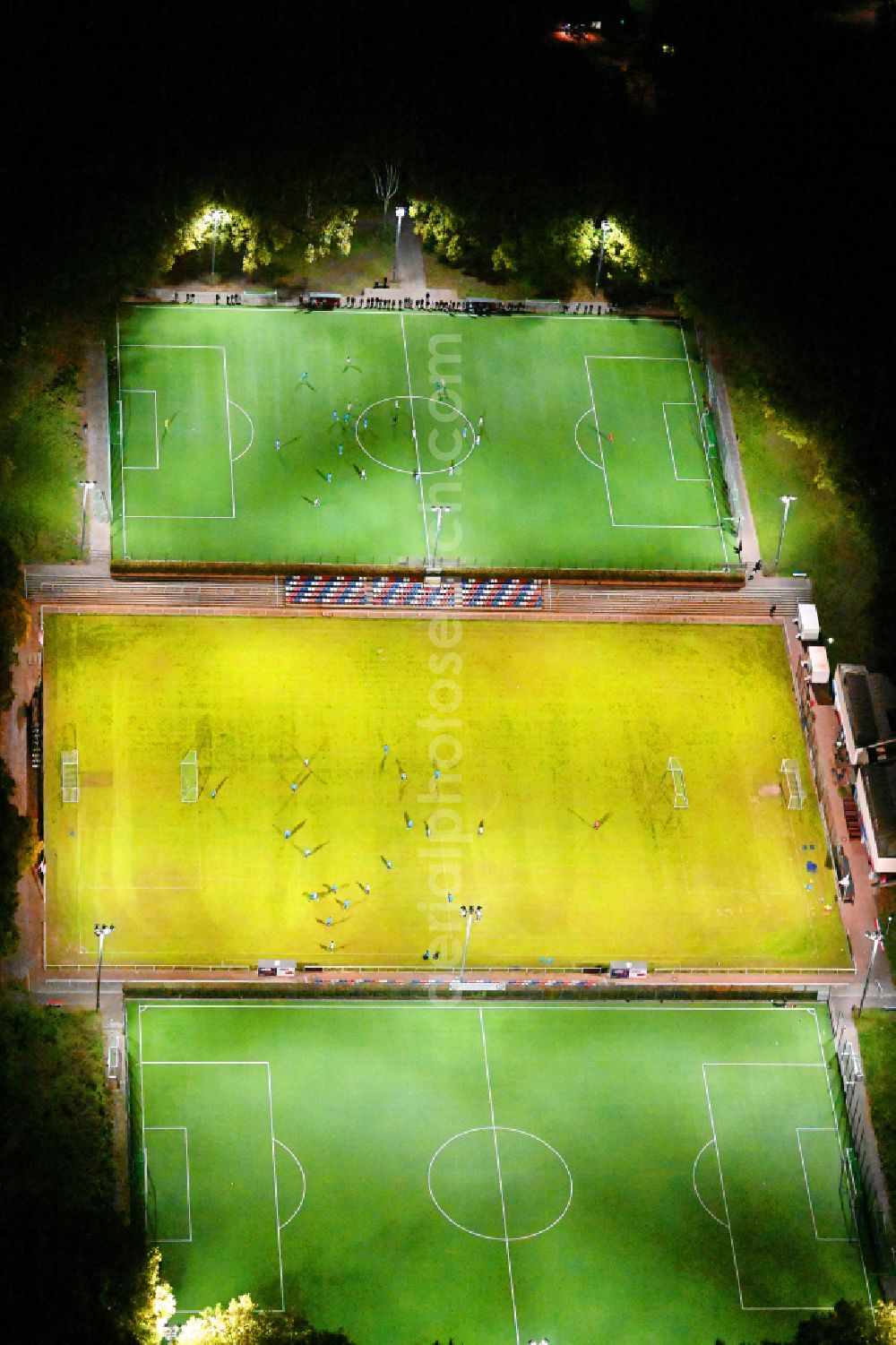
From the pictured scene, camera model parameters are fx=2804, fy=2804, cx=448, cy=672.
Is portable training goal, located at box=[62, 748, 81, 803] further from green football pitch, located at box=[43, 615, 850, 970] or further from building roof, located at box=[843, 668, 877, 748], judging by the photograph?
building roof, located at box=[843, 668, 877, 748]

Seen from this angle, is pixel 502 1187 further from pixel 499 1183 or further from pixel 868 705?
pixel 868 705

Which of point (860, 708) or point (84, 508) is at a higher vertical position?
point (84, 508)

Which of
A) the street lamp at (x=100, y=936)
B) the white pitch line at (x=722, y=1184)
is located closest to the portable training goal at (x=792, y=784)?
the white pitch line at (x=722, y=1184)

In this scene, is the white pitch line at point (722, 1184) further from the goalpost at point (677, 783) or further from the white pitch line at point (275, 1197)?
the white pitch line at point (275, 1197)

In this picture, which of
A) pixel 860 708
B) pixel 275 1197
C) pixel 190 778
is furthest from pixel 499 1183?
pixel 860 708

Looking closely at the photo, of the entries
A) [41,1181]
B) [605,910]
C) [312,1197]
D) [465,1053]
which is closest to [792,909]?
[605,910]

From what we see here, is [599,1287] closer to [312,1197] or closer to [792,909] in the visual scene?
[312,1197]

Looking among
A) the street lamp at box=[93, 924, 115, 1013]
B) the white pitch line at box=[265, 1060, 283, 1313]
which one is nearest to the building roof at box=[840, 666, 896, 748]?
the white pitch line at box=[265, 1060, 283, 1313]
